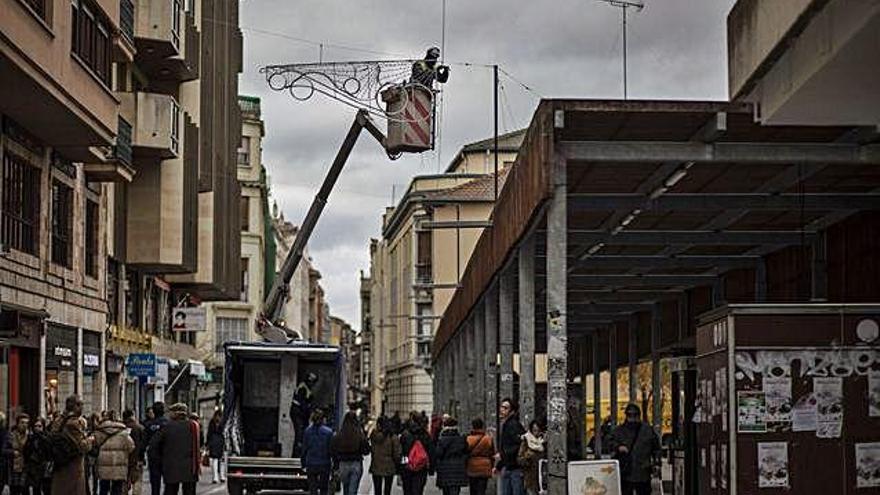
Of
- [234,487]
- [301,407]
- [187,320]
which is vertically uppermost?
[187,320]

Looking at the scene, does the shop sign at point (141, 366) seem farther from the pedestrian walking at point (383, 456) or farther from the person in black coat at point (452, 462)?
the person in black coat at point (452, 462)

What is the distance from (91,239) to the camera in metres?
42.4

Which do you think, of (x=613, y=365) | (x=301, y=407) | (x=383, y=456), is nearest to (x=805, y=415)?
(x=383, y=456)

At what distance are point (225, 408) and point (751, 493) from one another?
17.5 meters

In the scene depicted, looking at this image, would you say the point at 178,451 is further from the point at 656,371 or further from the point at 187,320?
the point at 187,320

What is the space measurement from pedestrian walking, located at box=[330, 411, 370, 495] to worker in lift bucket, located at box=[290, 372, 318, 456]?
6.01m

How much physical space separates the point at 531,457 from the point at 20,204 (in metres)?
13.9

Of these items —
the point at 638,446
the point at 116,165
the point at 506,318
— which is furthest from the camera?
the point at 116,165

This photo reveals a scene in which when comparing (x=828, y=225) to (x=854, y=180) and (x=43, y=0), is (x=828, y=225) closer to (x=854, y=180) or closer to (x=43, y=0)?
(x=854, y=180)

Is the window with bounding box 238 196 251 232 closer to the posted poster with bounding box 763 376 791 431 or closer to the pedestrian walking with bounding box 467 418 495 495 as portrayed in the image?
the pedestrian walking with bounding box 467 418 495 495

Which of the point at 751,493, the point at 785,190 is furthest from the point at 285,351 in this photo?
the point at 751,493

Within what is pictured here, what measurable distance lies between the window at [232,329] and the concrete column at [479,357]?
172 feet

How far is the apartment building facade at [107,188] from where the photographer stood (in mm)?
31766

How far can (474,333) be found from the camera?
44781mm
